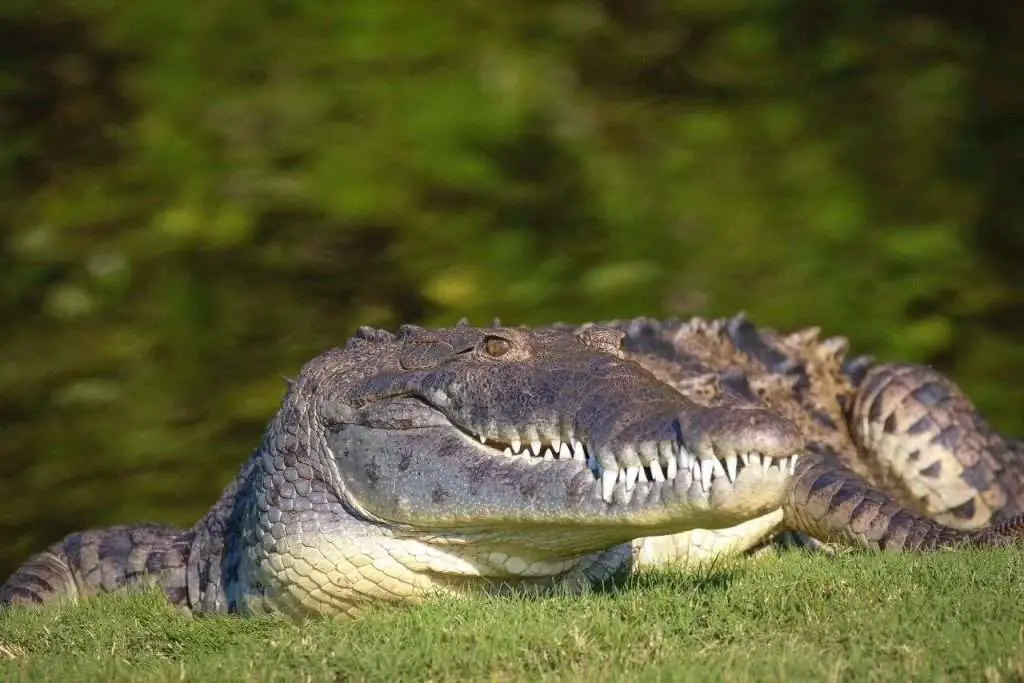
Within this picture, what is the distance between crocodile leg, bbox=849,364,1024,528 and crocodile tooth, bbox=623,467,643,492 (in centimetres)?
267

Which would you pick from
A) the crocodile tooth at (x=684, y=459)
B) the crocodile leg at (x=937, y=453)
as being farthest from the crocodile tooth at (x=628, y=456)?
the crocodile leg at (x=937, y=453)

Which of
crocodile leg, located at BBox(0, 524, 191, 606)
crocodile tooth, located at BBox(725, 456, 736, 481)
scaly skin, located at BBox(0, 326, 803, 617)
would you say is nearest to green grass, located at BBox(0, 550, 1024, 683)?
scaly skin, located at BBox(0, 326, 803, 617)

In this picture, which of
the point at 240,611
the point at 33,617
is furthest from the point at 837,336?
the point at 33,617

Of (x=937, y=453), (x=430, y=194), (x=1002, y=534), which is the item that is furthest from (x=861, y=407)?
(x=430, y=194)

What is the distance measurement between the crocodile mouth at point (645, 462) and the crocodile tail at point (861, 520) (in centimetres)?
142

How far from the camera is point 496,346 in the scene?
4980 mm

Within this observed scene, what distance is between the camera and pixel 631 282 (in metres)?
7.30

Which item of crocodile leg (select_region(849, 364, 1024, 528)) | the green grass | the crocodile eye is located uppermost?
the crocodile eye

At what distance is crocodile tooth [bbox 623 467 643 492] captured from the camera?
4301 mm

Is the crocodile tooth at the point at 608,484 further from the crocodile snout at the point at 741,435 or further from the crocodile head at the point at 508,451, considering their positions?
the crocodile snout at the point at 741,435

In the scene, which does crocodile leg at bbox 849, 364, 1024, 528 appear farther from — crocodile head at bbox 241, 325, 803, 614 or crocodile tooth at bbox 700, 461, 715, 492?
crocodile tooth at bbox 700, 461, 715, 492

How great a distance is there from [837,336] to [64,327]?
3.23m

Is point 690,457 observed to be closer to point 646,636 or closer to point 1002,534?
point 646,636

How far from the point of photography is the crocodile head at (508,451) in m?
4.13
